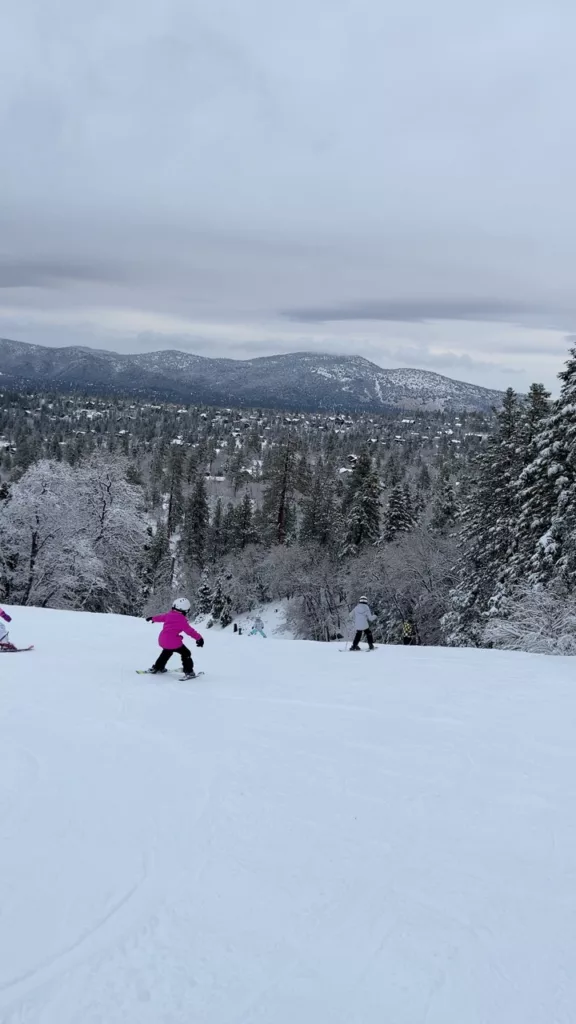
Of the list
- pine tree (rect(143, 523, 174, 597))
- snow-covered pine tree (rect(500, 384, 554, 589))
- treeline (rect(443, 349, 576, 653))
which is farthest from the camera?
pine tree (rect(143, 523, 174, 597))

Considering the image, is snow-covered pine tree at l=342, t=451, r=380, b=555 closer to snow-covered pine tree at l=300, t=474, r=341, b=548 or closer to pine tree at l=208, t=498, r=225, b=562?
snow-covered pine tree at l=300, t=474, r=341, b=548

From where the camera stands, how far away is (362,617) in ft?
48.4

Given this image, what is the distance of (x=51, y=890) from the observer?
438 centimetres

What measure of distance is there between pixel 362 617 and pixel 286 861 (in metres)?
10.1

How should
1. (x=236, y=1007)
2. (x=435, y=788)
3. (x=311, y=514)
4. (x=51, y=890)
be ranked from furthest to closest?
(x=311, y=514) → (x=435, y=788) → (x=51, y=890) → (x=236, y=1007)

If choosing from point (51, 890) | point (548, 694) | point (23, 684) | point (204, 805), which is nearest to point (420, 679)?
point (548, 694)

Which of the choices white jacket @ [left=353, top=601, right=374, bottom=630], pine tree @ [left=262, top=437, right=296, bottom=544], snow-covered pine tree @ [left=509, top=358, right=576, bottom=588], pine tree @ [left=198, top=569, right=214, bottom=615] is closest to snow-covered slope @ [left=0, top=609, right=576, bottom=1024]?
white jacket @ [left=353, top=601, right=374, bottom=630]

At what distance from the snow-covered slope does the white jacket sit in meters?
5.36

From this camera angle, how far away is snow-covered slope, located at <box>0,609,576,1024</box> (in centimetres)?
353

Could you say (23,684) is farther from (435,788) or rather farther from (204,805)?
(435,788)

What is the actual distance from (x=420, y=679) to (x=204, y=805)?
616cm

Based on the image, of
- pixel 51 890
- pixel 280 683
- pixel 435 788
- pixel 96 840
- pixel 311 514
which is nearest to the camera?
pixel 51 890

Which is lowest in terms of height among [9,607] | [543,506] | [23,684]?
[9,607]

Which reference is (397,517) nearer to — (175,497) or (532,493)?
(532,493)
